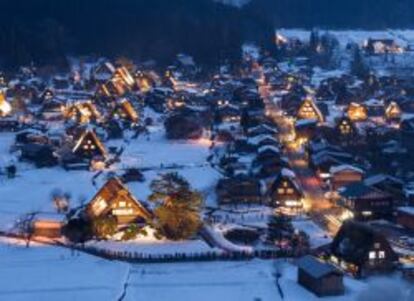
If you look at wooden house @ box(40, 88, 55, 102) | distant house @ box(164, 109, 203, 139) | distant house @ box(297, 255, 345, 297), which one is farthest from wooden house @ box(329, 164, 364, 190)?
wooden house @ box(40, 88, 55, 102)

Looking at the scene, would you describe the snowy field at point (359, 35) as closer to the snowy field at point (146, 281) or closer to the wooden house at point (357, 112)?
the wooden house at point (357, 112)

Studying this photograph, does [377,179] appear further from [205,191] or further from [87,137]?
[87,137]

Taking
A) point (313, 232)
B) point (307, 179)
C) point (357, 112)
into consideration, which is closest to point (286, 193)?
point (313, 232)

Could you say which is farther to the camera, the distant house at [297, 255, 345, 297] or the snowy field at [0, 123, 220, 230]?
the snowy field at [0, 123, 220, 230]

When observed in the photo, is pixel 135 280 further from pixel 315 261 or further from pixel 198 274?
pixel 315 261

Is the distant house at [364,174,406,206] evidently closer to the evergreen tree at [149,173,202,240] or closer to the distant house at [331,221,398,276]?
the distant house at [331,221,398,276]

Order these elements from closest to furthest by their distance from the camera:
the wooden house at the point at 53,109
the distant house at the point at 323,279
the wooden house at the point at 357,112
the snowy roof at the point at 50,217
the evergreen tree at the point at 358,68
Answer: the distant house at the point at 323,279
the snowy roof at the point at 50,217
the wooden house at the point at 357,112
the wooden house at the point at 53,109
the evergreen tree at the point at 358,68

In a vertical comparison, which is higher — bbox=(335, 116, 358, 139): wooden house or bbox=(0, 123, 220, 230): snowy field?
bbox=(335, 116, 358, 139): wooden house

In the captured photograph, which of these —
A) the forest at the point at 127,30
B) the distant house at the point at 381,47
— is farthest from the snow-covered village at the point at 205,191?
the distant house at the point at 381,47
